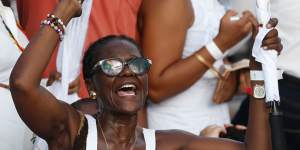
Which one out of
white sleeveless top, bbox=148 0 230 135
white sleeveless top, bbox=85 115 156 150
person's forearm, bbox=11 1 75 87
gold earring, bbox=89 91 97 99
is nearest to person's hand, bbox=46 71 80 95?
gold earring, bbox=89 91 97 99

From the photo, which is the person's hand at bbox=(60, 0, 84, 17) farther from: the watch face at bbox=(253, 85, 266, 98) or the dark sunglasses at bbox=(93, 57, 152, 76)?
the watch face at bbox=(253, 85, 266, 98)

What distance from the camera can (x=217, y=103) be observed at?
220 inches

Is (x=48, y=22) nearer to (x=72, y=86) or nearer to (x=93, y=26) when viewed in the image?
(x=72, y=86)

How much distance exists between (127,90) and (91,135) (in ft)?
0.89

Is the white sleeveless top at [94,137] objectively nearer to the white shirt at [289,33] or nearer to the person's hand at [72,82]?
the person's hand at [72,82]

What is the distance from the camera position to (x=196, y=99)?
555 cm

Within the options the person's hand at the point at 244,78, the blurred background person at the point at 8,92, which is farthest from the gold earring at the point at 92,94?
the person's hand at the point at 244,78

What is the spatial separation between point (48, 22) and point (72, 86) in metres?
0.95

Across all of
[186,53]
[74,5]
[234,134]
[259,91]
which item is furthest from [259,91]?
[186,53]

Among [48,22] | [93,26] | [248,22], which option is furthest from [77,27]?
[248,22]

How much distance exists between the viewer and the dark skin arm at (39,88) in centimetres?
393

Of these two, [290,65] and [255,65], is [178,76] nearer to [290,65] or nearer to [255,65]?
[290,65]

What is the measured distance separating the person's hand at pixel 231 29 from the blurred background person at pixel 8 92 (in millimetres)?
1128

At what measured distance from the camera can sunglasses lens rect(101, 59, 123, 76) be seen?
4.21 metres
